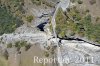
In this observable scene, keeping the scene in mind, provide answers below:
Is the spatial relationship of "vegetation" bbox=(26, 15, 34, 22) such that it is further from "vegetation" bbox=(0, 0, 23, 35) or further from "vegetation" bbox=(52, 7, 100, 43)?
"vegetation" bbox=(52, 7, 100, 43)

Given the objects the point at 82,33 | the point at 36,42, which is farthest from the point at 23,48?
the point at 82,33

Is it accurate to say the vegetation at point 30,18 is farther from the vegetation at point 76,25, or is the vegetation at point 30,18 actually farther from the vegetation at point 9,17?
the vegetation at point 76,25

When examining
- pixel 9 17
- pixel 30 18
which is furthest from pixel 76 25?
pixel 9 17

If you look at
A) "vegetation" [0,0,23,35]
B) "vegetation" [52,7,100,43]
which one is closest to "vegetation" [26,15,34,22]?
"vegetation" [0,0,23,35]

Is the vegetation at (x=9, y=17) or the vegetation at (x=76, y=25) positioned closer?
the vegetation at (x=76, y=25)

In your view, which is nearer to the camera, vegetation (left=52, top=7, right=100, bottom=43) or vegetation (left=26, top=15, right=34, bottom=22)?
vegetation (left=52, top=7, right=100, bottom=43)

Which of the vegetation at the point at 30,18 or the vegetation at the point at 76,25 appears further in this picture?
the vegetation at the point at 30,18

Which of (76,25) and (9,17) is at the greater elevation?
(9,17)

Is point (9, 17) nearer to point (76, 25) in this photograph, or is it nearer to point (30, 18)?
point (30, 18)

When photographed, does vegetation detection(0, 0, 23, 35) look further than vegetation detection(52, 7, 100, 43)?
Yes

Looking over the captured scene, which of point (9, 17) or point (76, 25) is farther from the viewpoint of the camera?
point (9, 17)

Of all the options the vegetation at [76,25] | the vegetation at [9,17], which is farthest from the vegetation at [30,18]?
the vegetation at [76,25]
